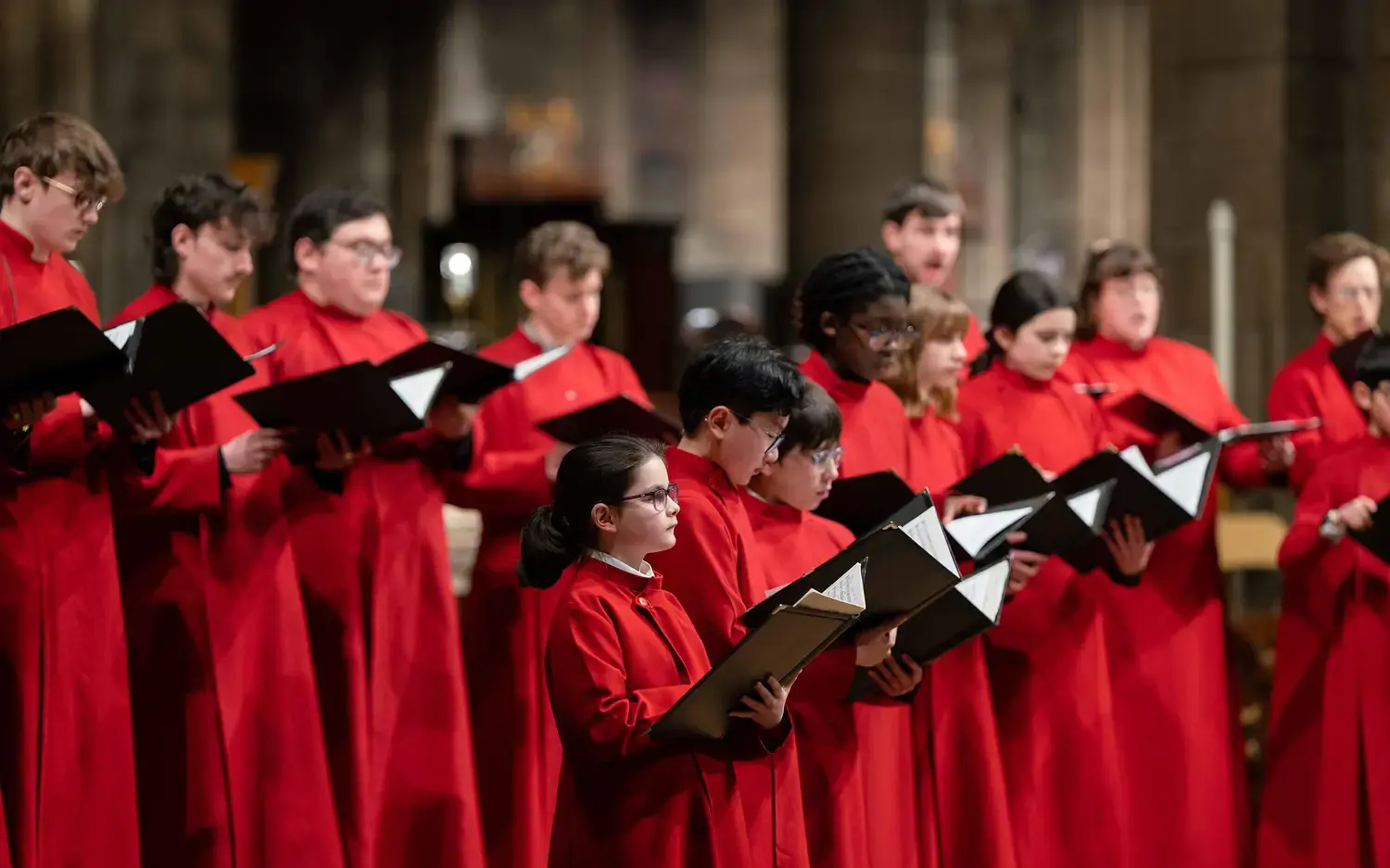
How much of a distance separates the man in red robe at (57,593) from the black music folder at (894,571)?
1.58 meters

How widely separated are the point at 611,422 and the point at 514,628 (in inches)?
31.1

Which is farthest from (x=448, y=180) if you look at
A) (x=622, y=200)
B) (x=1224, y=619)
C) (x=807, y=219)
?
(x=1224, y=619)

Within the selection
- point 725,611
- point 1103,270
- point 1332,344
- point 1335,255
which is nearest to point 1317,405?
point 1332,344

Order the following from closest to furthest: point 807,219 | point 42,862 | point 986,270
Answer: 1. point 42,862
2. point 807,219
3. point 986,270

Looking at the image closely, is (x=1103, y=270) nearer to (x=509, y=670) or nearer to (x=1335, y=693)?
(x=1335, y=693)

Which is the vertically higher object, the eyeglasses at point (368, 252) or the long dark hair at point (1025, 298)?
the eyeglasses at point (368, 252)

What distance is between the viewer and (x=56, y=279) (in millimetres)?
4008

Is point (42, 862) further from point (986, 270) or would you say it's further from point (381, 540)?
point (986, 270)

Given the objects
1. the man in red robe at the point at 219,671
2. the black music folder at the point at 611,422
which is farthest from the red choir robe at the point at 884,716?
the man in red robe at the point at 219,671

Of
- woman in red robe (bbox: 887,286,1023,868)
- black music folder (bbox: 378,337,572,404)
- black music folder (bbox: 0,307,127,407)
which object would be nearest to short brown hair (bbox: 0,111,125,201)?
black music folder (bbox: 0,307,127,407)

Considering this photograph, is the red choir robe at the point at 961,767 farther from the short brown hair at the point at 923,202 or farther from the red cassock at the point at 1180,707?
the short brown hair at the point at 923,202

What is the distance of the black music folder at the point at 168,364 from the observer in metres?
3.71

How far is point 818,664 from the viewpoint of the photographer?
3646 mm

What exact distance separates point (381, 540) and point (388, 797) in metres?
0.64
